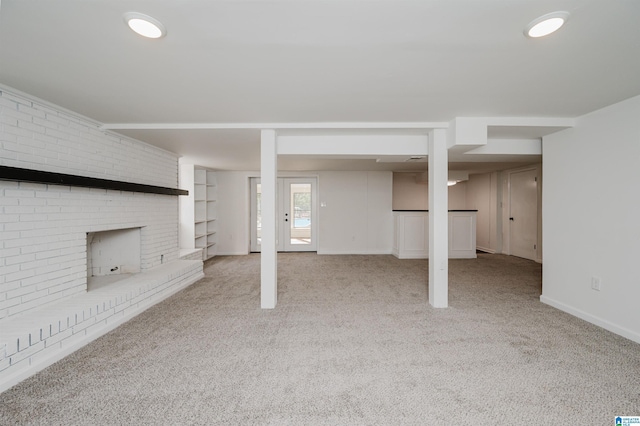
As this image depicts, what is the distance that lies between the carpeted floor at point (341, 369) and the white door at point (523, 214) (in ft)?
10.9

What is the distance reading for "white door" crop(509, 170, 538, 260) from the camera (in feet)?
19.0

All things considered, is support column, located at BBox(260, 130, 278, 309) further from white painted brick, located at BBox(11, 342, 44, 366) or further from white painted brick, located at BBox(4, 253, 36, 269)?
white painted brick, located at BBox(4, 253, 36, 269)

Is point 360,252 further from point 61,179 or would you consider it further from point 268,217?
point 61,179

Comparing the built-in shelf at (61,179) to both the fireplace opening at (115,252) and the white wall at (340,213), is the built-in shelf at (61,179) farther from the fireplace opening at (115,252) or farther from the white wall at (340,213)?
the white wall at (340,213)

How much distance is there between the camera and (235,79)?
1.98 m

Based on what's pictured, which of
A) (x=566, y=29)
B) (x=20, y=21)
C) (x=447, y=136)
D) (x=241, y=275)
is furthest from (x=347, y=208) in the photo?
(x=20, y=21)

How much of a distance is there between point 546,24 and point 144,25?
206cm

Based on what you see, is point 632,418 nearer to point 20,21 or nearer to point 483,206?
point 20,21

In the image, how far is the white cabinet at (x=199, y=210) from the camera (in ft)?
A: 18.1

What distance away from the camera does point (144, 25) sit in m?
1.38

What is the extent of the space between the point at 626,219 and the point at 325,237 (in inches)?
199

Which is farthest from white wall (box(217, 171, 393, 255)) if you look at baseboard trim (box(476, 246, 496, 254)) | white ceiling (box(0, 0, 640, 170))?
white ceiling (box(0, 0, 640, 170))

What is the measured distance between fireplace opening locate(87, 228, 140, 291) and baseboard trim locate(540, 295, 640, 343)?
17.6 ft

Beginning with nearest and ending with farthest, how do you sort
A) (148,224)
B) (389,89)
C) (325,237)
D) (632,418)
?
1. (632,418)
2. (389,89)
3. (148,224)
4. (325,237)
